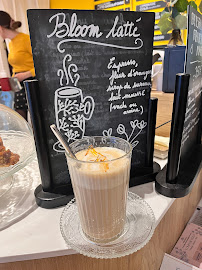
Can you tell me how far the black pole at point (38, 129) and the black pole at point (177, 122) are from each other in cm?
43

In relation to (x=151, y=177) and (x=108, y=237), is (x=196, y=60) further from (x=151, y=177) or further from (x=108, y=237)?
(x=108, y=237)

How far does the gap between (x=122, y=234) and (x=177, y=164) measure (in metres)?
0.32

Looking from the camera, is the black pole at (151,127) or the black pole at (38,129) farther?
the black pole at (151,127)

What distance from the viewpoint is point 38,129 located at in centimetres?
66

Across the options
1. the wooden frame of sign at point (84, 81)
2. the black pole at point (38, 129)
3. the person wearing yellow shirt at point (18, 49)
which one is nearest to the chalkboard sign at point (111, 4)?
the person wearing yellow shirt at point (18, 49)

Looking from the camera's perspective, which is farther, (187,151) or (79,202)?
(187,151)

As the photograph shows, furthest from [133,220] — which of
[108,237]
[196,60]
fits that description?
Answer: [196,60]

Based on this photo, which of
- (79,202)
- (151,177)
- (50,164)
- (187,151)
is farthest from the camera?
(187,151)

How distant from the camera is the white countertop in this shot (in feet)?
1.86

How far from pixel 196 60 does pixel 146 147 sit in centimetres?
37

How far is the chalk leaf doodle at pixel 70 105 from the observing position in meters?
0.64

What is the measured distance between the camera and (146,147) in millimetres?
846

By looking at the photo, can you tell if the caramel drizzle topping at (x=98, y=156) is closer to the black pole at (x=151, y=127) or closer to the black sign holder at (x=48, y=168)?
the black sign holder at (x=48, y=168)

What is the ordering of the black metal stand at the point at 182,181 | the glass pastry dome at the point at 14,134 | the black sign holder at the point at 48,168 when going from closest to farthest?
the black sign holder at the point at 48,168
the black metal stand at the point at 182,181
the glass pastry dome at the point at 14,134
